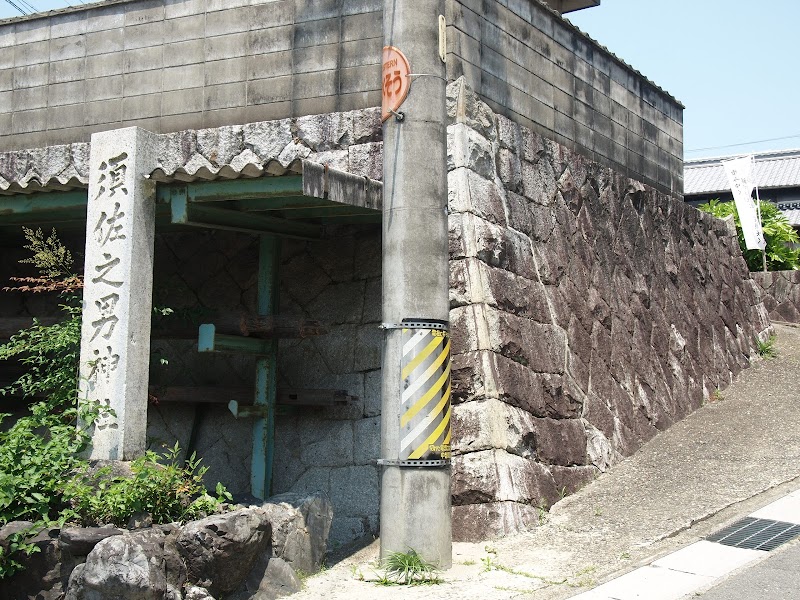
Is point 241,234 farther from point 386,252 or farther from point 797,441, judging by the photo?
point 797,441

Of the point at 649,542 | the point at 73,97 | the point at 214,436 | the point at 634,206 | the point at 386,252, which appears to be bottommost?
the point at 649,542

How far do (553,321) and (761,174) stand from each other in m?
24.6

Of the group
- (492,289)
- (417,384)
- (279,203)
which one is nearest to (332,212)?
(279,203)

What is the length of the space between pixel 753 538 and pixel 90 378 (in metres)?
5.71

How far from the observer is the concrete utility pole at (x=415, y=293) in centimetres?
764

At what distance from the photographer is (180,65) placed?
1078 cm

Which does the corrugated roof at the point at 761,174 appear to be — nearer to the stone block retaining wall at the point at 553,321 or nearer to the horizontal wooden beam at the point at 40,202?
the stone block retaining wall at the point at 553,321

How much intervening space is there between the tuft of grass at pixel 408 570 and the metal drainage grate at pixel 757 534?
229 cm

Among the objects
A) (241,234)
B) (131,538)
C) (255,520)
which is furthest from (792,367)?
(131,538)

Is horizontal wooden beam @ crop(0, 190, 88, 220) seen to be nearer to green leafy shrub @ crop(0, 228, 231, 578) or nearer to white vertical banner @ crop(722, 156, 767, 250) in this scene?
green leafy shrub @ crop(0, 228, 231, 578)

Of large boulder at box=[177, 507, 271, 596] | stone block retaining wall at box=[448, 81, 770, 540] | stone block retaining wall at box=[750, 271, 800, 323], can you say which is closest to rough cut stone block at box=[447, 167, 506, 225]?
stone block retaining wall at box=[448, 81, 770, 540]

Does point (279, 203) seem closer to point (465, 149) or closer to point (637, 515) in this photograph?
point (465, 149)

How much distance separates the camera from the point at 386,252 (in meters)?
7.97

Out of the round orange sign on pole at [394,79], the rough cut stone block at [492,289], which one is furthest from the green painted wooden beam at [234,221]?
the round orange sign on pole at [394,79]
